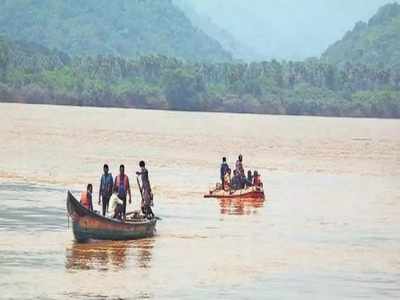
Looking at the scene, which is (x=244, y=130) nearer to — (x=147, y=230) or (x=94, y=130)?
(x=94, y=130)

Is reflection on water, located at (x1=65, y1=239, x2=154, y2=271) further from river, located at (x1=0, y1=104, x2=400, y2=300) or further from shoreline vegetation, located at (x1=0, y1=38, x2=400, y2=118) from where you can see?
shoreline vegetation, located at (x1=0, y1=38, x2=400, y2=118)

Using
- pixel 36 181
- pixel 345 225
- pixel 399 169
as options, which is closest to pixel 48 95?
pixel 399 169

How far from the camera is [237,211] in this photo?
43.7 metres

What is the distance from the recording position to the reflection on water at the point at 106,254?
2869 centimetres

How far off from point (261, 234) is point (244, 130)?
11006 cm

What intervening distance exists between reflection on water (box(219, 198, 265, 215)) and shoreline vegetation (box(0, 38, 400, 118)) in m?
134

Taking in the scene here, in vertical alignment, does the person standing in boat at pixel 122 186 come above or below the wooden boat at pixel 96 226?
above

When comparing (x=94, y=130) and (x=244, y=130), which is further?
(x=244, y=130)

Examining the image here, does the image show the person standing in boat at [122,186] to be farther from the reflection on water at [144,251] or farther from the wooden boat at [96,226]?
the reflection on water at [144,251]

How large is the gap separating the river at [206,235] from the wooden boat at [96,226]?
0.26 m

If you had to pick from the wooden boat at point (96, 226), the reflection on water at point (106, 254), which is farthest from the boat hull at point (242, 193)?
the wooden boat at point (96, 226)

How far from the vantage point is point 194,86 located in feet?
605

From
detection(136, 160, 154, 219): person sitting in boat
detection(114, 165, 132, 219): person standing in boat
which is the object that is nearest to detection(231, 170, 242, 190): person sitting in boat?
detection(136, 160, 154, 219): person sitting in boat

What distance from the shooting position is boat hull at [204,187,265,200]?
155ft
